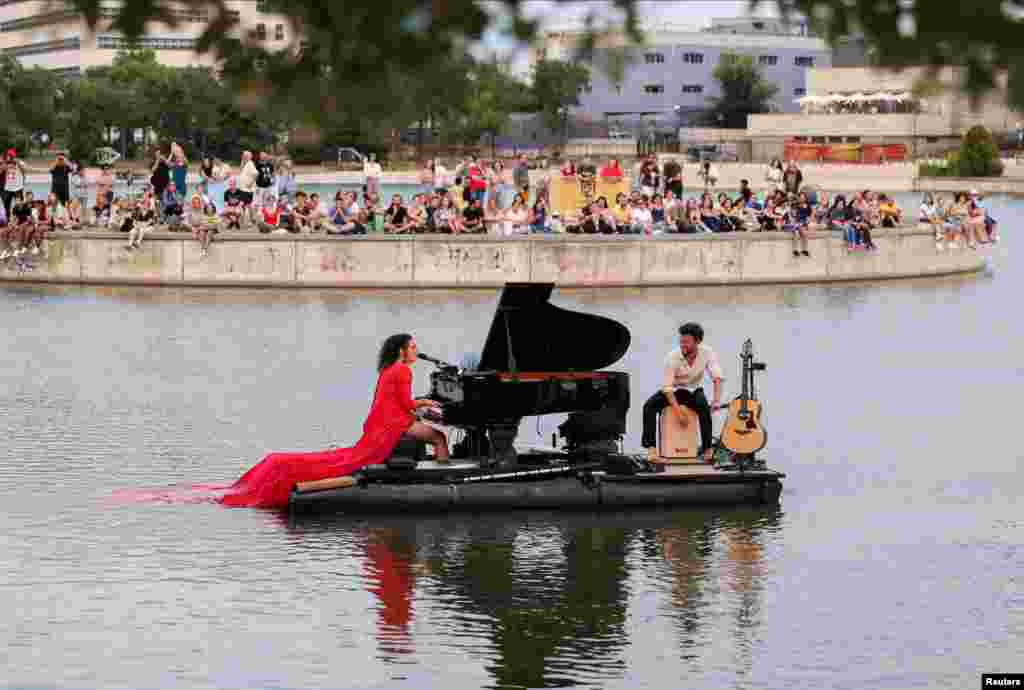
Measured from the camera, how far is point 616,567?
17.1 meters

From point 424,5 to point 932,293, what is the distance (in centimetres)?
4058

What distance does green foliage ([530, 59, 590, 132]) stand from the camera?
16712 cm

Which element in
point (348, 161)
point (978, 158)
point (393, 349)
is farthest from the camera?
point (348, 161)

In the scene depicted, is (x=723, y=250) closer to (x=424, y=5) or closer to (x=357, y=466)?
(x=357, y=466)

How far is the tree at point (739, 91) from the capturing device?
176 metres

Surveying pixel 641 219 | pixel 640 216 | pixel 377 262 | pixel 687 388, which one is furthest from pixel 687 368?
pixel 641 219

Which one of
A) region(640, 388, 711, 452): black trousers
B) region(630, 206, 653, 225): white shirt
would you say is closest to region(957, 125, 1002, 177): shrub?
region(630, 206, 653, 225): white shirt

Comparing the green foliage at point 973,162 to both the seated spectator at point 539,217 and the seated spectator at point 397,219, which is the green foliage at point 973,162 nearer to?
the seated spectator at point 539,217

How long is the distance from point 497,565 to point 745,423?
3.01 m

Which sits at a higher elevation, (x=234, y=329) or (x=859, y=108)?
(x=859, y=108)

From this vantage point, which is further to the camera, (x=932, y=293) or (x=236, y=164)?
(x=236, y=164)

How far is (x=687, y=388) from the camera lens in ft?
63.7

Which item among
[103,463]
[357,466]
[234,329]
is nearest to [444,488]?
[357,466]

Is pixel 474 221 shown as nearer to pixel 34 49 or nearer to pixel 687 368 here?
pixel 687 368
